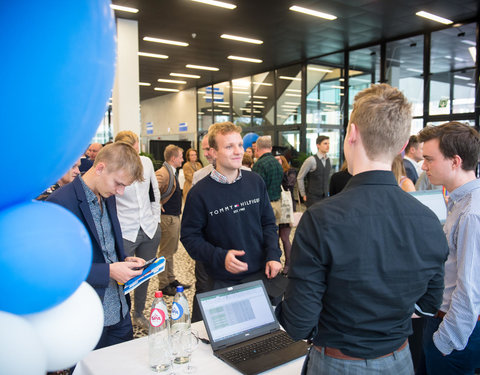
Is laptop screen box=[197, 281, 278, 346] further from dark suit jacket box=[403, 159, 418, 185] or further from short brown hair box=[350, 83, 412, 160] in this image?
dark suit jacket box=[403, 159, 418, 185]

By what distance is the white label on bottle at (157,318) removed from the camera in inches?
55.1

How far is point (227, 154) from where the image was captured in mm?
1991

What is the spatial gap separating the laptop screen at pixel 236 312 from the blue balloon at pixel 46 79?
3.13 feet

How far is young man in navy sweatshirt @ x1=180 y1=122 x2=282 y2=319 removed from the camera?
1960mm

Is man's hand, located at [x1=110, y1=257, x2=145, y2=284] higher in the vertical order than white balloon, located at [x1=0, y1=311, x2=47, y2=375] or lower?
lower

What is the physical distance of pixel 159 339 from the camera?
1.40 metres

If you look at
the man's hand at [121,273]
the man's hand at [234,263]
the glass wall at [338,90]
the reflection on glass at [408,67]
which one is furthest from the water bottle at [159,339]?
the reflection on glass at [408,67]

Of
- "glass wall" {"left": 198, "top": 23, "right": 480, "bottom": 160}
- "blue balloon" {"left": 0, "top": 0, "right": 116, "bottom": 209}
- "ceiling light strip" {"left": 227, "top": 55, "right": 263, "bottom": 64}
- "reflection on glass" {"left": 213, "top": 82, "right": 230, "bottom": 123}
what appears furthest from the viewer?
"reflection on glass" {"left": 213, "top": 82, "right": 230, "bottom": 123}

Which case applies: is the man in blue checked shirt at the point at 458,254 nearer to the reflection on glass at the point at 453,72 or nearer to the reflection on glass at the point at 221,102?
the reflection on glass at the point at 453,72

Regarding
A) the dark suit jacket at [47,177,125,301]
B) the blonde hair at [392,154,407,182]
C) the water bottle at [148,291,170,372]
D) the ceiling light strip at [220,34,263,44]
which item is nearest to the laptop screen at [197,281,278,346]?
the water bottle at [148,291,170,372]

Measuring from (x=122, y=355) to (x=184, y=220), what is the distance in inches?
30.1

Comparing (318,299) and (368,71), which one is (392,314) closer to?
(318,299)

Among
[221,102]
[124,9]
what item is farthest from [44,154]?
[221,102]

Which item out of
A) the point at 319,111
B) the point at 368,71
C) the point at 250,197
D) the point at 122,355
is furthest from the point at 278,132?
the point at 122,355
